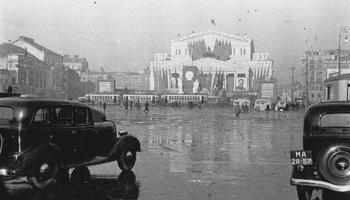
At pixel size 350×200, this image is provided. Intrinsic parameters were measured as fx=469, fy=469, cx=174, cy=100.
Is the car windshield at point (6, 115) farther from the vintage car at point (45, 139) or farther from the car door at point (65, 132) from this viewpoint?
the car door at point (65, 132)

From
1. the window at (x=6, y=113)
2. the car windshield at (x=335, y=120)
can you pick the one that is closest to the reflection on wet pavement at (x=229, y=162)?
the car windshield at (x=335, y=120)

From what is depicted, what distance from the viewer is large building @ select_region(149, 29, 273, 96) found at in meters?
112

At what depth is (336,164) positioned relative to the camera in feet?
22.4

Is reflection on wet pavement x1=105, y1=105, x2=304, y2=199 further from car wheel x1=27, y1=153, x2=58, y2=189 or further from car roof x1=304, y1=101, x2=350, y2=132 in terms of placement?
car wheel x1=27, y1=153, x2=58, y2=189

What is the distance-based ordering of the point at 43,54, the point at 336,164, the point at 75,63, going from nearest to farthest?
the point at 336,164
the point at 43,54
the point at 75,63

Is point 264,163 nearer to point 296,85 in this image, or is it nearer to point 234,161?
point 234,161

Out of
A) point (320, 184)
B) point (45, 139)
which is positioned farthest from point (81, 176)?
point (320, 184)

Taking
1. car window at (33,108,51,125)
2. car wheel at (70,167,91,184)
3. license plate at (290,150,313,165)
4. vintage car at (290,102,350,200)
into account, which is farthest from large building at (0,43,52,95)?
license plate at (290,150,313,165)

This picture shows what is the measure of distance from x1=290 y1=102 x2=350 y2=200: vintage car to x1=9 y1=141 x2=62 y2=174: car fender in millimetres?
4036

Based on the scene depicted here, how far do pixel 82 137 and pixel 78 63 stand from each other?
14971 centimetres

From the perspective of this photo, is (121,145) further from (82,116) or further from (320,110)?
(320,110)

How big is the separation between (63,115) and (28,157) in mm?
1216

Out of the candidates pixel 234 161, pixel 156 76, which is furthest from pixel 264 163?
pixel 156 76

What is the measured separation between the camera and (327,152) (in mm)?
6852
